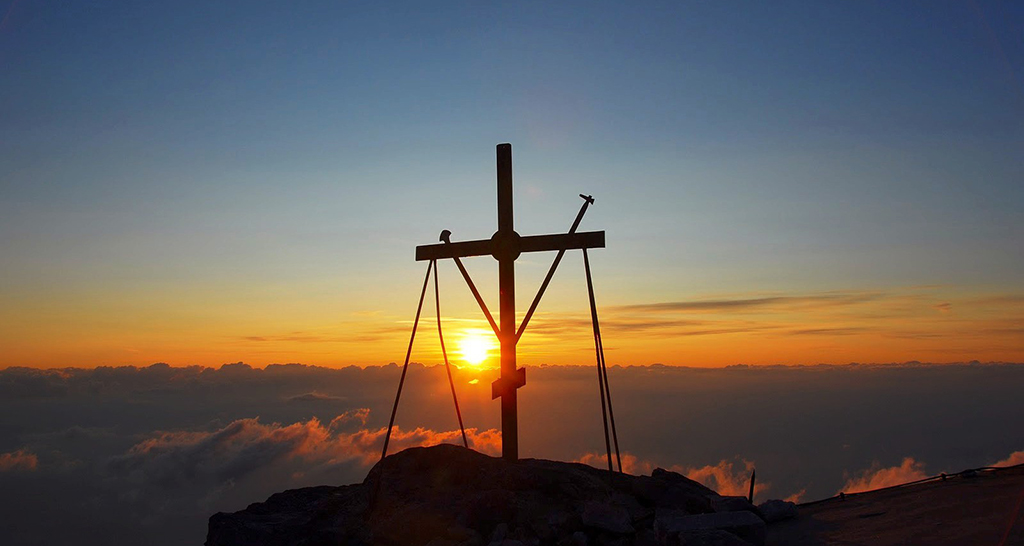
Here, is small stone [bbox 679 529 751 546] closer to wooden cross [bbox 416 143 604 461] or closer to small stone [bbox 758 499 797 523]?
small stone [bbox 758 499 797 523]

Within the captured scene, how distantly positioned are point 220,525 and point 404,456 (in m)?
→ 3.15

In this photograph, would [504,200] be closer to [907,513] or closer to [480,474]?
[480,474]

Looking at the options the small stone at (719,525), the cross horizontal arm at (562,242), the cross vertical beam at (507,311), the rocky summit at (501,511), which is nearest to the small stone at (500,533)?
the rocky summit at (501,511)

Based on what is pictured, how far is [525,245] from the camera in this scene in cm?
1255

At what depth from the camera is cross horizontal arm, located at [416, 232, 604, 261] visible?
11.9m

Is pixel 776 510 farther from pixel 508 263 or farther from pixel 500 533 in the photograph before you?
pixel 508 263

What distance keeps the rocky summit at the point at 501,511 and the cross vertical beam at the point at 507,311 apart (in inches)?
22.8

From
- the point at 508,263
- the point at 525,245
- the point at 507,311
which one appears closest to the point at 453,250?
the point at 508,263

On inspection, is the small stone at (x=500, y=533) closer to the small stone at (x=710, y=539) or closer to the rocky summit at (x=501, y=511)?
the rocky summit at (x=501, y=511)

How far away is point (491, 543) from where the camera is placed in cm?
943

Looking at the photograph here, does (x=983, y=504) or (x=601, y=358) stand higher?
(x=601, y=358)

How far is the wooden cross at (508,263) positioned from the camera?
1214 centimetres

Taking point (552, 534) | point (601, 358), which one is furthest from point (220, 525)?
point (601, 358)

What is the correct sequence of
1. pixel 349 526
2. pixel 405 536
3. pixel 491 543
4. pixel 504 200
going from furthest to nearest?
pixel 504 200
pixel 349 526
pixel 405 536
pixel 491 543
